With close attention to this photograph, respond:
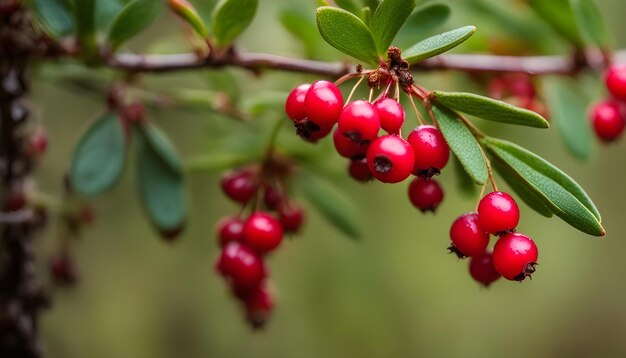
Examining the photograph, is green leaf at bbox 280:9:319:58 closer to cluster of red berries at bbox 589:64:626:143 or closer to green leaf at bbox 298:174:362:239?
green leaf at bbox 298:174:362:239

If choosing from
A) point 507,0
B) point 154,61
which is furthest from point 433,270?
point 154,61

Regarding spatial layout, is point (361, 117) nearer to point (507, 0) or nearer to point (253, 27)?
point (507, 0)

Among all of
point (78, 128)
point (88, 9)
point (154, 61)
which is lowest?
point (78, 128)

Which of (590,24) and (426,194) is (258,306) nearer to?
(426,194)

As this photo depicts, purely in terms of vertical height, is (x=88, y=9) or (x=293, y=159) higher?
(x=88, y=9)

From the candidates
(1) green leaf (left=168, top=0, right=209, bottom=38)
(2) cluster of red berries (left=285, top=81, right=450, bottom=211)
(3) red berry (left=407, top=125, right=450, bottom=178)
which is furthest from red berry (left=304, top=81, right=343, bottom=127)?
(1) green leaf (left=168, top=0, right=209, bottom=38)

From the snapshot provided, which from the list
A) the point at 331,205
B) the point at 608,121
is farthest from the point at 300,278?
the point at 608,121

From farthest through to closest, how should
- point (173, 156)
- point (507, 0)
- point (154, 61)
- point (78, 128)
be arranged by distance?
1. point (78, 128)
2. point (507, 0)
3. point (173, 156)
4. point (154, 61)
